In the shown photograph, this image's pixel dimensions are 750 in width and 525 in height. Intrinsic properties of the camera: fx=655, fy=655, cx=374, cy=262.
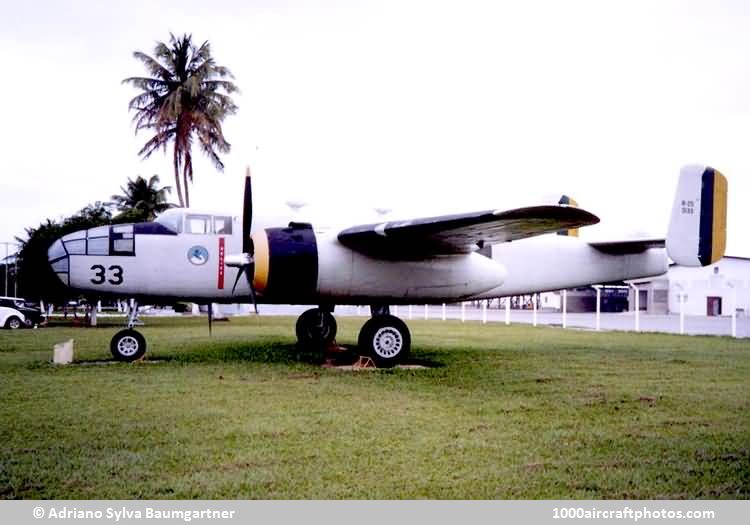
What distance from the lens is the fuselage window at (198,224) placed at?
1235cm

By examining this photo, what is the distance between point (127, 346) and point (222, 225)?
2820 millimetres

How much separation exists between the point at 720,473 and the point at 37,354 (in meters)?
12.9

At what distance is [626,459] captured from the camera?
5195 millimetres

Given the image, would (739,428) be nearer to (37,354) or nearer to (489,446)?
(489,446)

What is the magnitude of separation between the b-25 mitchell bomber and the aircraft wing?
35 mm

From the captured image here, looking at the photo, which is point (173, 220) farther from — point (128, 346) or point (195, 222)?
point (128, 346)

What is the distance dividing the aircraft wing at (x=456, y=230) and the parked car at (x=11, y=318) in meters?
21.2

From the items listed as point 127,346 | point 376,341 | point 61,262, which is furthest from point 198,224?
point 376,341

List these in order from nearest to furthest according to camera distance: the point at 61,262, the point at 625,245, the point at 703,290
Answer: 1. the point at 61,262
2. the point at 625,245
3. the point at 703,290

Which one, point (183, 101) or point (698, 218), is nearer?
point (698, 218)

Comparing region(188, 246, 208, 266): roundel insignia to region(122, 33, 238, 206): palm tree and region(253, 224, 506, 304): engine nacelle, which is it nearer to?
region(253, 224, 506, 304): engine nacelle

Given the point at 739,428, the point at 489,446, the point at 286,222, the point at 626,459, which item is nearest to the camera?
the point at 626,459

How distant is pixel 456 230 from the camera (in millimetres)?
10445

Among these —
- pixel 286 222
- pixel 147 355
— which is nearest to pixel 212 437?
pixel 286 222
